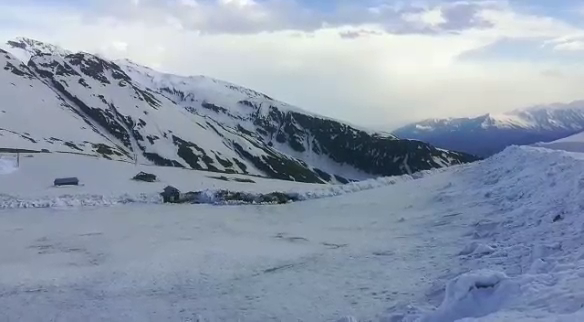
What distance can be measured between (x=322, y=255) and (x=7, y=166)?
44.7 metres

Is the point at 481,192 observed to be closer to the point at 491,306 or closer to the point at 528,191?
the point at 528,191

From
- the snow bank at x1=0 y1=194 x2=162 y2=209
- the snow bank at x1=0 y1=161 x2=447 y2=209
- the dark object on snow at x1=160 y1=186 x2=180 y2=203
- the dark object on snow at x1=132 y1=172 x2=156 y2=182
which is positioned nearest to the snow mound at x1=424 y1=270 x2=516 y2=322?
the snow bank at x1=0 y1=161 x2=447 y2=209

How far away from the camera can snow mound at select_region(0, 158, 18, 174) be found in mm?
52375

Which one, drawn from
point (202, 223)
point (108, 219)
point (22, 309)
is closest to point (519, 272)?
point (22, 309)

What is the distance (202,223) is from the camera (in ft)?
83.6

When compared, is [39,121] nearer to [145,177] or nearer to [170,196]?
[145,177]

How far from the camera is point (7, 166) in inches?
2137

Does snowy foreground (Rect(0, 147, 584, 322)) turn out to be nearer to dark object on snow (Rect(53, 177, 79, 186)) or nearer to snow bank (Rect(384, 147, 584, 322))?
snow bank (Rect(384, 147, 584, 322))

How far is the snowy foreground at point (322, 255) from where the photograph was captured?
1254 centimetres

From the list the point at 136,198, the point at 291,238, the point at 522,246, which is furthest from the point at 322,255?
the point at 136,198

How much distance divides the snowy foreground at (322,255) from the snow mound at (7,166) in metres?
24.1

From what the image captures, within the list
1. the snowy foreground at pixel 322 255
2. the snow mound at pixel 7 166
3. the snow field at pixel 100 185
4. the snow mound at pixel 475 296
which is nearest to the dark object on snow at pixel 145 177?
the snow field at pixel 100 185

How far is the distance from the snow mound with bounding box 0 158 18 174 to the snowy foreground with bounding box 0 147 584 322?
950 inches

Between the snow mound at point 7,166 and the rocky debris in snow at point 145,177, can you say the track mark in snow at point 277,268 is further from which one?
the snow mound at point 7,166
